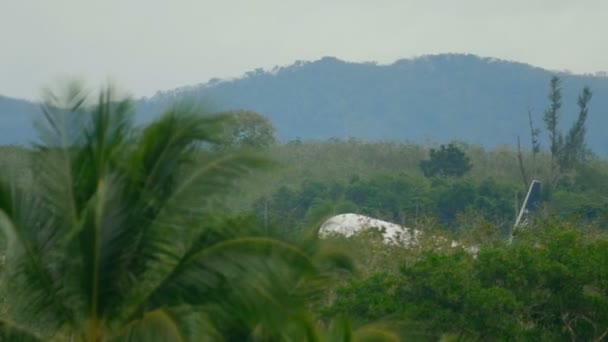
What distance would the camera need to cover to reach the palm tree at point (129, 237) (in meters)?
10.8

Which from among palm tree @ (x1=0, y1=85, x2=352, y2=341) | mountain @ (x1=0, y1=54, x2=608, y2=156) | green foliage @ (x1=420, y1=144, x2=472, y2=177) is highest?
palm tree @ (x1=0, y1=85, x2=352, y2=341)

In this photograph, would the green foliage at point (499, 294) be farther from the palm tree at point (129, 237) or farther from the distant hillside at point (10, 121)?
the distant hillside at point (10, 121)

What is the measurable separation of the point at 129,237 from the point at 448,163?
5609 centimetres

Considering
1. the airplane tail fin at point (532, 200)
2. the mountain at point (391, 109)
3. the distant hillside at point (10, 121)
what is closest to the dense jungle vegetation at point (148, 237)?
the airplane tail fin at point (532, 200)

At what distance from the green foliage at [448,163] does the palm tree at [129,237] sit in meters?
54.7

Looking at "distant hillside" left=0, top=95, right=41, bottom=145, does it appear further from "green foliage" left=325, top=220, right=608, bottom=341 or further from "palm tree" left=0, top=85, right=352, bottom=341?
"palm tree" left=0, top=85, right=352, bottom=341

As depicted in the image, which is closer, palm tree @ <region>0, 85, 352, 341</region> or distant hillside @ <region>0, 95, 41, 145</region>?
palm tree @ <region>0, 85, 352, 341</region>

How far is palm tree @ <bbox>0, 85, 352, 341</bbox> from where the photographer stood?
1080 centimetres

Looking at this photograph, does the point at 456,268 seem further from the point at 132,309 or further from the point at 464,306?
the point at 132,309

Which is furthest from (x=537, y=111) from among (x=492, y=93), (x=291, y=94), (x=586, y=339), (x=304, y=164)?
(x=586, y=339)

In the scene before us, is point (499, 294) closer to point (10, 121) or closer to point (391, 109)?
point (10, 121)

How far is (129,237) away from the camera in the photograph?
10891mm

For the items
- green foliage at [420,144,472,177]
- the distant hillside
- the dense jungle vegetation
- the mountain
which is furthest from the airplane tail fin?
the mountain

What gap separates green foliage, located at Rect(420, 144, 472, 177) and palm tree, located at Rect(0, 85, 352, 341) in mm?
54732
